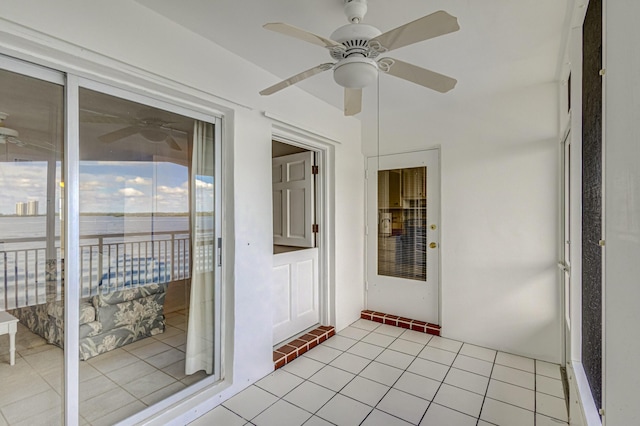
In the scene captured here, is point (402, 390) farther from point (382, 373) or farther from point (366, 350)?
point (366, 350)

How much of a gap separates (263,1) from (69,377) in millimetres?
2263

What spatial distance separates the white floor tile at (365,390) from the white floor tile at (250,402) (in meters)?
0.56

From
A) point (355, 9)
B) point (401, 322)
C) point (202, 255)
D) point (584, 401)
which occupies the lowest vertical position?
point (401, 322)

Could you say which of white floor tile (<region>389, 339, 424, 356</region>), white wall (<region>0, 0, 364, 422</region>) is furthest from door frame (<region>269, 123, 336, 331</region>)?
white floor tile (<region>389, 339, 424, 356</region>)

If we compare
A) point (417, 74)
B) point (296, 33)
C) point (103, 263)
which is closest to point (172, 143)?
point (103, 263)

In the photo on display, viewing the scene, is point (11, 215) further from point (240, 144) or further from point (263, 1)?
point (263, 1)

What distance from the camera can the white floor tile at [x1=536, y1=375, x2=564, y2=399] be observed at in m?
2.26

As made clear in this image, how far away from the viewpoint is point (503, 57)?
7.47 feet

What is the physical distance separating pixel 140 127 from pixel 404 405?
8.43ft

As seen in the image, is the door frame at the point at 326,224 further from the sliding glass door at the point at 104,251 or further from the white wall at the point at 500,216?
the sliding glass door at the point at 104,251

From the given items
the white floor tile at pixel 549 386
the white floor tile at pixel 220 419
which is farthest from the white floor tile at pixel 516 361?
the white floor tile at pixel 220 419

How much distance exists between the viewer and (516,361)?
9.03 feet

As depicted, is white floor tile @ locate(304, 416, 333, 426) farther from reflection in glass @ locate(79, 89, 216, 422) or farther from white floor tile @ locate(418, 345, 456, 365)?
white floor tile @ locate(418, 345, 456, 365)

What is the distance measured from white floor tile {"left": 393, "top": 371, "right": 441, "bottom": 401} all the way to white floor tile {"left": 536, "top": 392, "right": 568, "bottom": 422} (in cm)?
67
